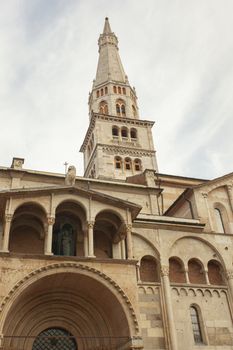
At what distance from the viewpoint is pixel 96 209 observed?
17734 millimetres

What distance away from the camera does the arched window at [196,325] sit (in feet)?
61.1

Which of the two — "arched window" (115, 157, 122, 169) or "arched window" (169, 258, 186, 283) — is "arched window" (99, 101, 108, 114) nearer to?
"arched window" (115, 157, 122, 169)

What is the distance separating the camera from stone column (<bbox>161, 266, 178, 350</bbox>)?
690 inches

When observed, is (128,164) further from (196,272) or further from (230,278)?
(230,278)

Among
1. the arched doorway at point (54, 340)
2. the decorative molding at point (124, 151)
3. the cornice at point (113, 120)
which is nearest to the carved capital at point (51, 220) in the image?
the arched doorway at point (54, 340)

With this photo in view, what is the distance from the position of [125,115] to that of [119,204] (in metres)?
31.0

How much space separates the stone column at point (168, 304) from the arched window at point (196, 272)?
5.46ft

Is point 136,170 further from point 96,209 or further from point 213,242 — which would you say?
point 96,209

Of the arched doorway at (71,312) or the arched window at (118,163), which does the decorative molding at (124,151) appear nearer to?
the arched window at (118,163)

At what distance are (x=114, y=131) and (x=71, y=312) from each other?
30742 millimetres

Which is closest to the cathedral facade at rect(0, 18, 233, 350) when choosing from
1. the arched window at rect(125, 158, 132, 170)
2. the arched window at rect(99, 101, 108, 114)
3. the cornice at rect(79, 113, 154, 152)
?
the arched window at rect(125, 158, 132, 170)

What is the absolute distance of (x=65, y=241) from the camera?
17688mm

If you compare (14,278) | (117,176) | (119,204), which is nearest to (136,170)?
(117,176)

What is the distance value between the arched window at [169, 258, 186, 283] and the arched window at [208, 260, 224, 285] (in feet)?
5.52
